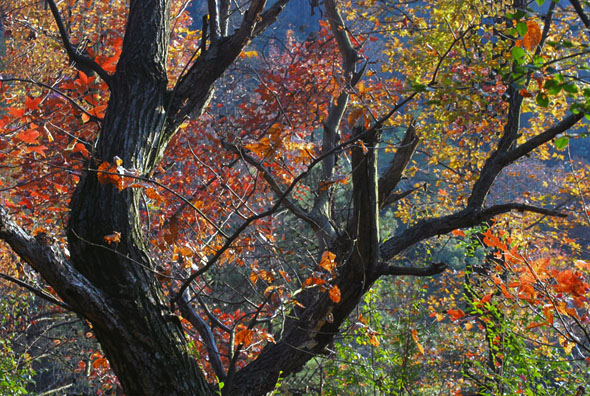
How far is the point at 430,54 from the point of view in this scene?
6055mm

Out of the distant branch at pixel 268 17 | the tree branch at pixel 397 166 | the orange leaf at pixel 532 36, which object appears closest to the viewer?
the orange leaf at pixel 532 36

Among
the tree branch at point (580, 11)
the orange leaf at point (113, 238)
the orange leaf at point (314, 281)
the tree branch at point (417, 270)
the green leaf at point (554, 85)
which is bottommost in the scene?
the orange leaf at point (113, 238)

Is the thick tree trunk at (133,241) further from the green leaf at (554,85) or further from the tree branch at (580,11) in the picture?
the tree branch at (580,11)

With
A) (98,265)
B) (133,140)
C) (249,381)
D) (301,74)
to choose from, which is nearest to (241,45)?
(133,140)

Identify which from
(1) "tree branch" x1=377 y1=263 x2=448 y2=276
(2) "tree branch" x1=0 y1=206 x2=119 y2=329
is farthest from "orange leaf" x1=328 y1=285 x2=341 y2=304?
(2) "tree branch" x1=0 y1=206 x2=119 y2=329

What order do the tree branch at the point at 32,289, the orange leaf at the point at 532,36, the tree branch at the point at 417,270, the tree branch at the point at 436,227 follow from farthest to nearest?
1. the tree branch at the point at 436,227
2. the tree branch at the point at 417,270
3. the tree branch at the point at 32,289
4. the orange leaf at the point at 532,36

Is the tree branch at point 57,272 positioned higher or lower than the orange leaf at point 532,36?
lower

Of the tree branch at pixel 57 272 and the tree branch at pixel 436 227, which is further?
the tree branch at pixel 436 227

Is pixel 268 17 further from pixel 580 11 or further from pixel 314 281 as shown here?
pixel 580 11

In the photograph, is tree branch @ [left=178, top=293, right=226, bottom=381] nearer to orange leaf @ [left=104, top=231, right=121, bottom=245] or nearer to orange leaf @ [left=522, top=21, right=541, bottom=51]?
orange leaf @ [left=104, top=231, right=121, bottom=245]

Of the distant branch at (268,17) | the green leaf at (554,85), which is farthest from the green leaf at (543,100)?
the distant branch at (268,17)

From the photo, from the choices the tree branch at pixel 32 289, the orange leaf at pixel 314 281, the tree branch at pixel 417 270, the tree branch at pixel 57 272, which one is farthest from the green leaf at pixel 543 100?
the tree branch at pixel 32 289

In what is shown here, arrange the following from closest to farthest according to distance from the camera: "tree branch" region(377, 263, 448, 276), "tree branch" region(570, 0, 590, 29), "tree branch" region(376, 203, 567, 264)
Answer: "tree branch" region(570, 0, 590, 29) → "tree branch" region(377, 263, 448, 276) → "tree branch" region(376, 203, 567, 264)

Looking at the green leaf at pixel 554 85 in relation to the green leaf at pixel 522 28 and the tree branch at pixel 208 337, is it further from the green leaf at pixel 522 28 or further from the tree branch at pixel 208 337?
the tree branch at pixel 208 337
